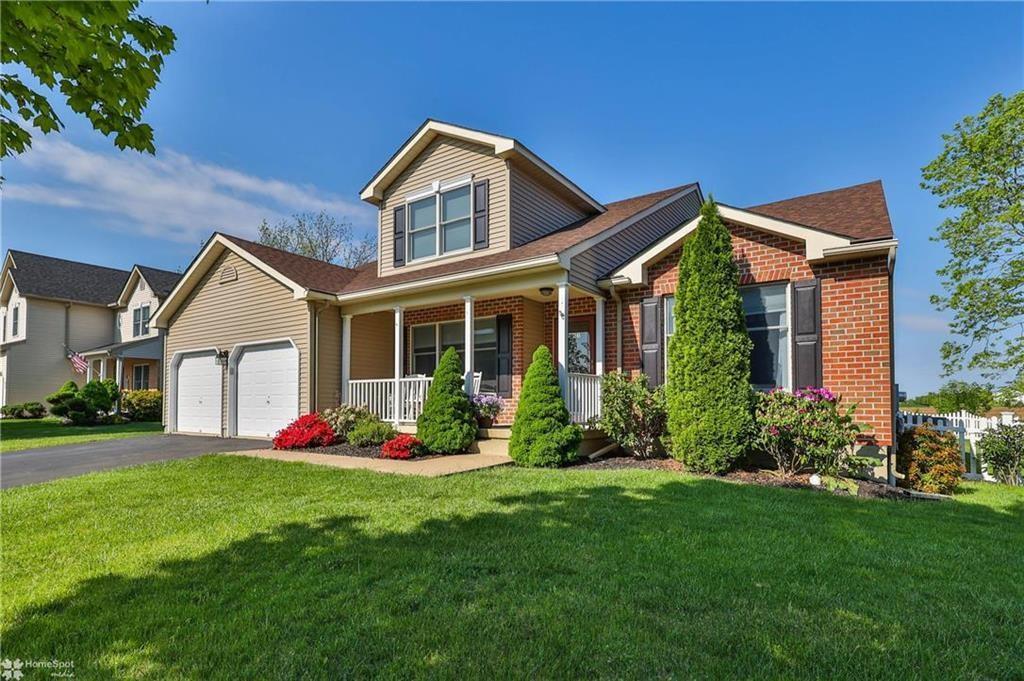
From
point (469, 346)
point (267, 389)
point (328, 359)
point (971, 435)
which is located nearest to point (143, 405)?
point (267, 389)

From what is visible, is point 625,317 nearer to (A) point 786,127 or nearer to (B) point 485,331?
(B) point 485,331

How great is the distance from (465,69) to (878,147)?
1085cm

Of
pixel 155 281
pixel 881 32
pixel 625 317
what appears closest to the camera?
pixel 881 32

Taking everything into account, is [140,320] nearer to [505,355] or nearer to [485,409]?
[505,355]

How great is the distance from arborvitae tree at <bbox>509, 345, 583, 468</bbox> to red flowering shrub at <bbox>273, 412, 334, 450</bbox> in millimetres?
4319

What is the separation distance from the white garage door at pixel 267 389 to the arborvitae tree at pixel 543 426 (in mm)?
6176

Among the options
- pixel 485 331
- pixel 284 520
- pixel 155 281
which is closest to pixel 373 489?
pixel 284 520

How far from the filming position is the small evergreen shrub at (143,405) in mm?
Result: 20972

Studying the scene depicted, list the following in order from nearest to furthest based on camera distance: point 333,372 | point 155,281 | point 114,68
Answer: point 114,68
point 333,372
point 155,281

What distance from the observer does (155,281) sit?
960 inches

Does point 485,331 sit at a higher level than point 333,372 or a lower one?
higher

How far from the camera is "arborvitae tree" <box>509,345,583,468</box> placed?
844 cm

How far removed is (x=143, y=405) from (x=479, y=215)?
1806 centimetres

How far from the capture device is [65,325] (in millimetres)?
25266
